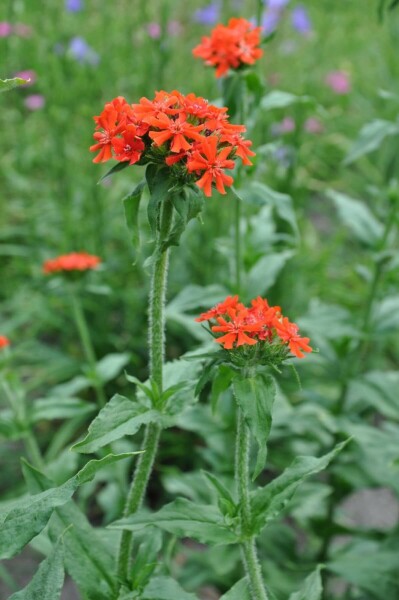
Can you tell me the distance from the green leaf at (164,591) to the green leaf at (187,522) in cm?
12

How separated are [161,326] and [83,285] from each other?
1.16 metres

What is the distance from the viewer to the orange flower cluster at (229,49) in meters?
1.84

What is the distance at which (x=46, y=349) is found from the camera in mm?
2969

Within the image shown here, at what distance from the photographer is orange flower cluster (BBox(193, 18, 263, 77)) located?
6.03ft

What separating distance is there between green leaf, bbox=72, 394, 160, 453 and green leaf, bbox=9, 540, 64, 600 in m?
0.16

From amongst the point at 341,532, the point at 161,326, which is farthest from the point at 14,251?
the point at 161,326

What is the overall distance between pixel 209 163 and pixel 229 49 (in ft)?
2.59

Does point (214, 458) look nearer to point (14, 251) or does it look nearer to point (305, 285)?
point (305, 285)

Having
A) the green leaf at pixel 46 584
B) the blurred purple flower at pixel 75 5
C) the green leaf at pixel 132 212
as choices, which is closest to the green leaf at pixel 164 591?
the green leaf at pixel 46 584

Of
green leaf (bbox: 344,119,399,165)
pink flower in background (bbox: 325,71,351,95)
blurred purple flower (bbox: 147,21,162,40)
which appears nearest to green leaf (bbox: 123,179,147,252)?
green leaf (bbox: 344,119,399,165)

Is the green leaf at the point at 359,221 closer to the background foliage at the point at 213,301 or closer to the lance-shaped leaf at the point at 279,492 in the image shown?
the background foliage at the point at 213,301

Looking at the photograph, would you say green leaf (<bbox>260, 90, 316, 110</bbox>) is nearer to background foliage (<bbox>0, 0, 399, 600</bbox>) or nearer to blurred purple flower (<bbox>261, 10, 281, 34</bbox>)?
background foliage (<bbox>0, 0, 399, 600</bbox>)

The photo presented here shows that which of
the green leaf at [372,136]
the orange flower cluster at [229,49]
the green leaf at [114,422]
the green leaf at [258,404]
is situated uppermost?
the orange flower cluster at [229,49]

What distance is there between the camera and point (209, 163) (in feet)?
3.84
